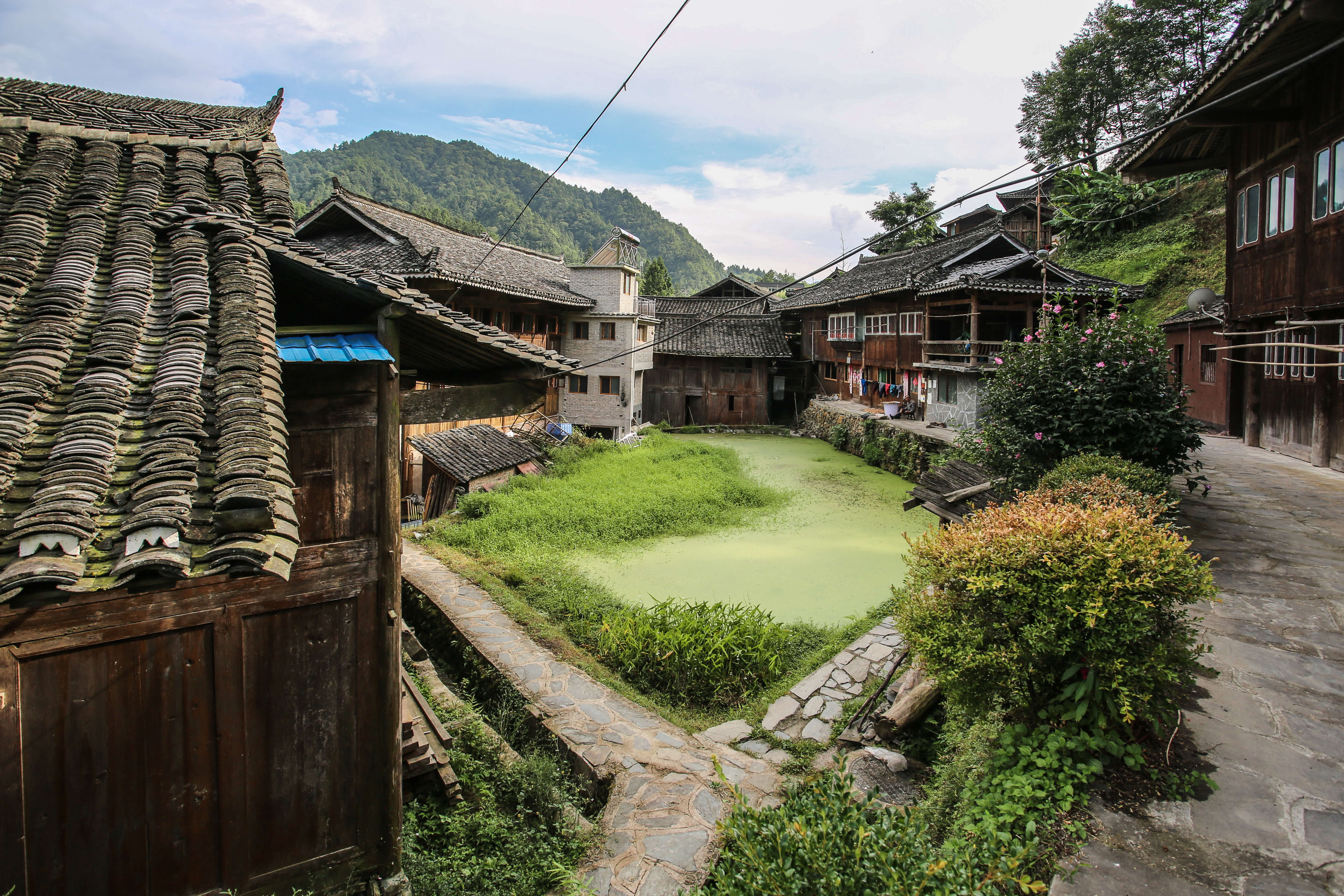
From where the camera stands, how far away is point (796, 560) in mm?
12828

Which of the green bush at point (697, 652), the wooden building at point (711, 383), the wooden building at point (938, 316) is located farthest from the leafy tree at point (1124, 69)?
the green bush at point (697, 652)

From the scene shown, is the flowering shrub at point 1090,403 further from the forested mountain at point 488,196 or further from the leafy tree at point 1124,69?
the forested mountain at point 488,196

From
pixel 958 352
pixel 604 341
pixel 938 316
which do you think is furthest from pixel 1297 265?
pixel 604 341

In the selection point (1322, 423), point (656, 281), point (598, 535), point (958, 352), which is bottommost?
point (598, 535)

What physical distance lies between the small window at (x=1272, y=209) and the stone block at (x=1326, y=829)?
439 inches

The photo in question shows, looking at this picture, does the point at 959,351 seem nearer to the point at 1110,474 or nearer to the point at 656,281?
the point at 1110,474

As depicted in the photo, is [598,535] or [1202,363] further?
[1202,363]

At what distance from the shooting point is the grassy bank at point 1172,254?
76.9 ft

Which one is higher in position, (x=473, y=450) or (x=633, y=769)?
(x=473, y=450)

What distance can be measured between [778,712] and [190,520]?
5.87 metres

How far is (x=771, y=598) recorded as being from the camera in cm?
1096

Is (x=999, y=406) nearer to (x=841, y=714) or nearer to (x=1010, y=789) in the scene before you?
(x=841, y=714)

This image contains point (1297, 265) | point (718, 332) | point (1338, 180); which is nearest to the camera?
point (1338, 180)

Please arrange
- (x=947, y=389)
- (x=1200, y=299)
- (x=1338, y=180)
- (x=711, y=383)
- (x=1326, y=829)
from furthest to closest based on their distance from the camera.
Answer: (x=711, y=383) → (x=947, y=389) → (x=1200, y=299) → (x=1338, y=180) → (x=1326, y=829)
